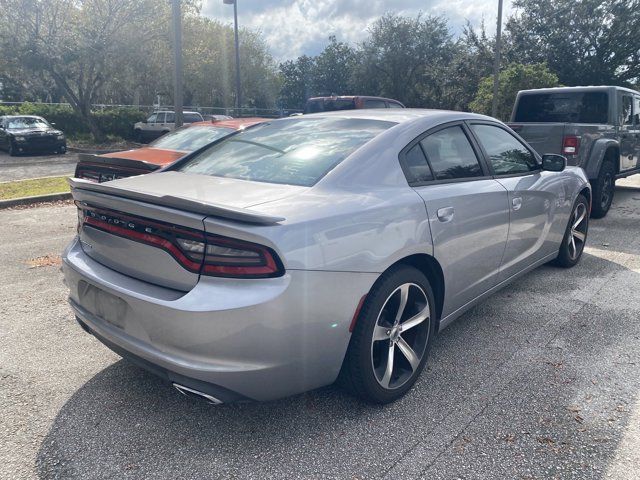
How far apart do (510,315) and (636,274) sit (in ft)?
6.21

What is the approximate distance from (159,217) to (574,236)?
440cm

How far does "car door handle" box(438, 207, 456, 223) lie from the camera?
2975mm

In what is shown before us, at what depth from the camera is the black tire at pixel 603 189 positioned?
25.0 feet

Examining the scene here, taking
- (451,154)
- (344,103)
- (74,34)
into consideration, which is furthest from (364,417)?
(74,34)

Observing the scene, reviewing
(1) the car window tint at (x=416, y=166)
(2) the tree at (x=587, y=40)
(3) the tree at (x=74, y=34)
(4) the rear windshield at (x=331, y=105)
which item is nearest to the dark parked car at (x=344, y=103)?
(4) the rear windshield at (x=331, y=105)

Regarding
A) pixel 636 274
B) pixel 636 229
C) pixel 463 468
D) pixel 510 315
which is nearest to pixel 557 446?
pixel 463 468

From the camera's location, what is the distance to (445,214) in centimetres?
302

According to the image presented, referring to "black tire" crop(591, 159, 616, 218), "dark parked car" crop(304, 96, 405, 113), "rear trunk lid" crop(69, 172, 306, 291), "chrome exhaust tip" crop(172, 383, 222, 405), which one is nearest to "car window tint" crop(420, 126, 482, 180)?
"rear trunk lid" crop(69, 172, 306, 291)

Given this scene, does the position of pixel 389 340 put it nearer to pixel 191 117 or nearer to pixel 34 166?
pixel 34 166

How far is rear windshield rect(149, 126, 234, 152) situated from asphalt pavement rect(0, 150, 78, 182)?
7206 mm

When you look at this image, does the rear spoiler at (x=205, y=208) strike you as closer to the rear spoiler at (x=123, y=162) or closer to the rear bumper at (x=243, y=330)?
the rear bumper at (x=243, y=330)

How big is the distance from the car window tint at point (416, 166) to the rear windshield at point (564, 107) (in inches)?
247

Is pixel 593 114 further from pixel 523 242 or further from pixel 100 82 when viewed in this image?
pixel 100 82

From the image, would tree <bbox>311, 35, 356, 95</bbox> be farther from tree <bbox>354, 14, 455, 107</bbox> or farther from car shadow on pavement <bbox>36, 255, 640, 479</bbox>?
car shadow on pavement <bbox>36, 255, 640, 479</bbox>
